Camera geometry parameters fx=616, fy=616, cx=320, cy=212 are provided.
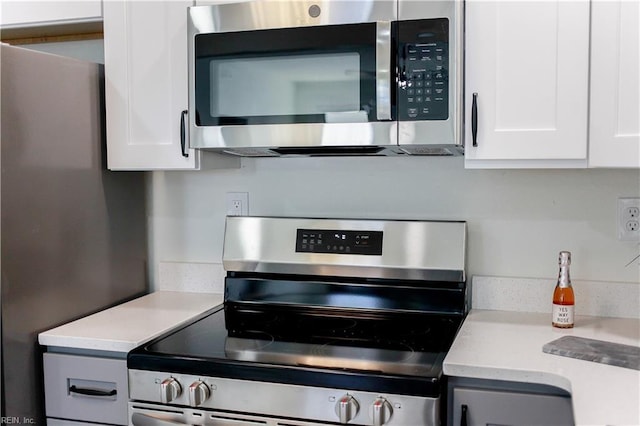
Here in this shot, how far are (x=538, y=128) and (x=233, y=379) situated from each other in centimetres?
99

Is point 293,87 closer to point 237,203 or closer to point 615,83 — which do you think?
point 237,203

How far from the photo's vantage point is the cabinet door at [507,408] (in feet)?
4.42

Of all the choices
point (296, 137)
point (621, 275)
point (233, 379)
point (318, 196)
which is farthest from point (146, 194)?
point (621, 275)

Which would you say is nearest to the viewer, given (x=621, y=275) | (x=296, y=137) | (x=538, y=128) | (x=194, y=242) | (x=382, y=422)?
(x=382, y=422)

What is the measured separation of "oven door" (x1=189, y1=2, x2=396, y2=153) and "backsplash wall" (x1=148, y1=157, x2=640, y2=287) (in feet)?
1.21

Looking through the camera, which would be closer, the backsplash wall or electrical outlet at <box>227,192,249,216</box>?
the backsplash wall

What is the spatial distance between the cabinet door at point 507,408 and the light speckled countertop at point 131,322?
824 mm

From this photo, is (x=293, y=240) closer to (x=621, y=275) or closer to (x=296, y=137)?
(x=296, y=137)

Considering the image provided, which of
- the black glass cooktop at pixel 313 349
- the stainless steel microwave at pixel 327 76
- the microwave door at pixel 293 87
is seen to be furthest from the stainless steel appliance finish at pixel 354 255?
the microwave door at pixel 293 87

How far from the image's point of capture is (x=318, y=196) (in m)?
2.06

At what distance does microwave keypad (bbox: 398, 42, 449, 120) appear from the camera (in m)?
1.59

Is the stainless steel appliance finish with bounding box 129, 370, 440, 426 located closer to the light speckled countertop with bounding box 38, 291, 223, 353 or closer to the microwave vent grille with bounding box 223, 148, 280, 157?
the light speckled countertop with bounding box 38, 291, 223, 353

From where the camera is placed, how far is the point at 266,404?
145 cm

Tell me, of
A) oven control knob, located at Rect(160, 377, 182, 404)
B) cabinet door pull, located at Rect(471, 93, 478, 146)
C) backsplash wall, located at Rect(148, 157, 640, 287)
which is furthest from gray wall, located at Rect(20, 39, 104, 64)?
cabinet door pull, located at Rect(471, 93, 478, 146)
